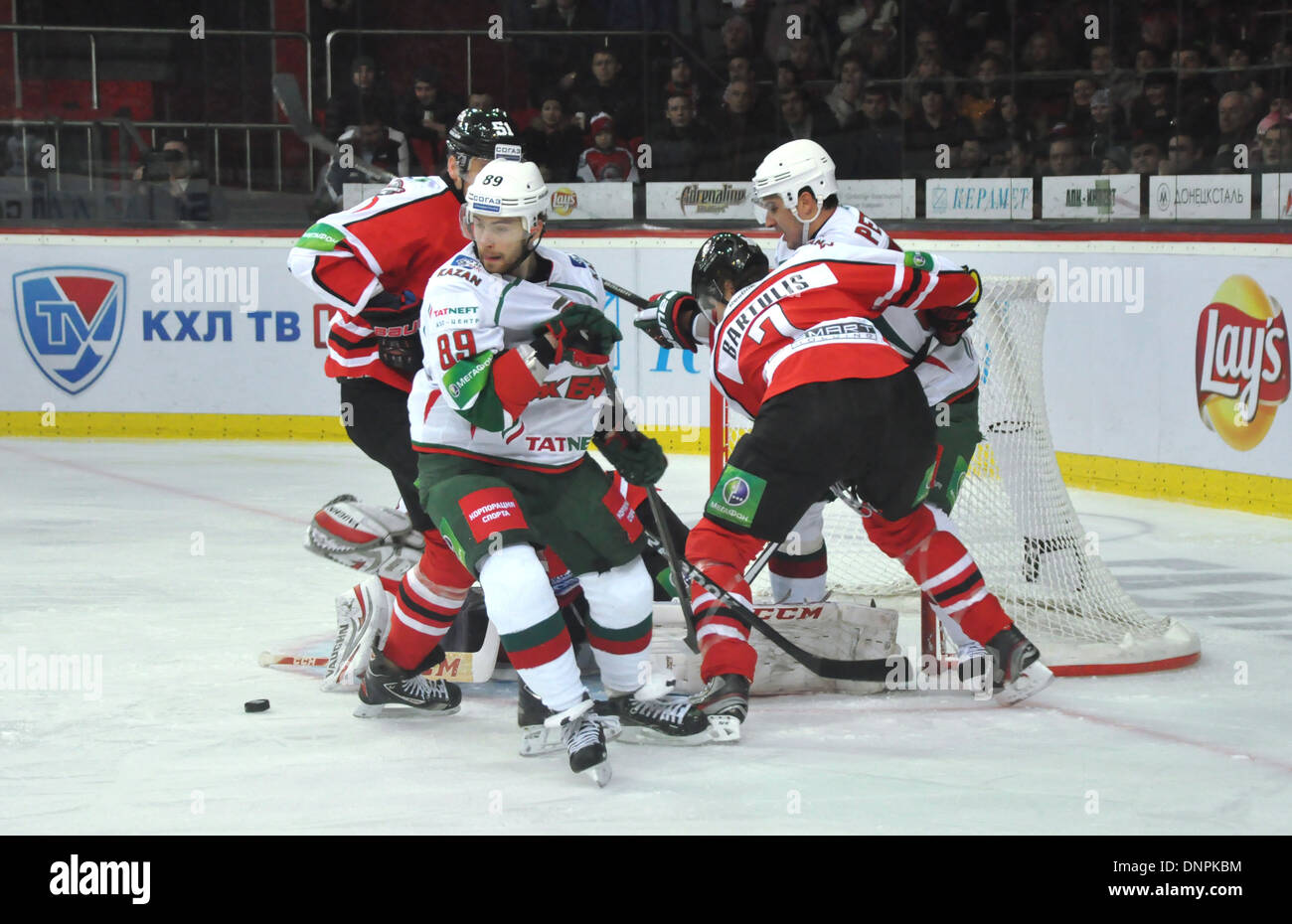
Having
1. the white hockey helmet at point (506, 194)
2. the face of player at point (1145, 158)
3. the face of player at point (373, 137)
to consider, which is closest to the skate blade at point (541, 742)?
the white hockey helmet at point (506, 194)

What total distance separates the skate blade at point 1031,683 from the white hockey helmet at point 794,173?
3.88ft

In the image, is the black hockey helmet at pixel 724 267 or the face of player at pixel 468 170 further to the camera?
the face of player at pixel 468 170

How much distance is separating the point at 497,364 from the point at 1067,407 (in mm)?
4414

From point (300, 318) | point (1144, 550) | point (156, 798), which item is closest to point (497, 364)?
point (156, 798)

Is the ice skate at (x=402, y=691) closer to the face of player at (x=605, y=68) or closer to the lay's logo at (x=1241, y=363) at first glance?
the lay's logo at (x=1241, y=363)

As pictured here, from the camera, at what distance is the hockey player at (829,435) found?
140 inches

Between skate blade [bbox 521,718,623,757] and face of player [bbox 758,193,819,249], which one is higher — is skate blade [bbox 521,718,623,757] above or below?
below

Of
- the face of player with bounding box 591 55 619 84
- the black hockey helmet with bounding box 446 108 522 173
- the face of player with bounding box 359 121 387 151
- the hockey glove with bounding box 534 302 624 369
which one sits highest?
the face of player with bounding box 591 55 619 84

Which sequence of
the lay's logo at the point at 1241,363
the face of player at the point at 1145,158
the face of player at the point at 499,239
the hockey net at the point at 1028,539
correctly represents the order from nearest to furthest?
the face of player at the point at 499,239
the hockey net at the point at 1028,539
the lay's logo at the point at 1241,363
the face of player at the point at 1145,158

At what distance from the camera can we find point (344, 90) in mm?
9156

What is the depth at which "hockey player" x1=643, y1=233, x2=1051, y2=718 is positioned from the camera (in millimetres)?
3566

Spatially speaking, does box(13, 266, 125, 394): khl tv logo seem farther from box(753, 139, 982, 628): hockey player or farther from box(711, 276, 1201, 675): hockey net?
box(753, 139, 982, 628): hockey player

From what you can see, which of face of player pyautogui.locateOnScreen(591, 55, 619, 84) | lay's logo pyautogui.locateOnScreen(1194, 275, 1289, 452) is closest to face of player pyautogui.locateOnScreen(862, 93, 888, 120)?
face of player pyautogui.locateOnScreen(591, 55, 619, 84)

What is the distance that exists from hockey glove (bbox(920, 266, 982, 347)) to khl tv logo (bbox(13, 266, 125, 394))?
5.72m
